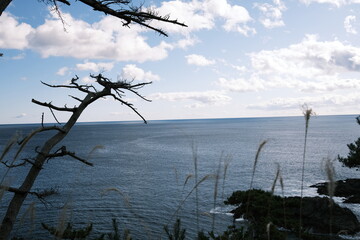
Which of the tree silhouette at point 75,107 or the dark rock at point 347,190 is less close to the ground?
the tree silhouette at point 75,107

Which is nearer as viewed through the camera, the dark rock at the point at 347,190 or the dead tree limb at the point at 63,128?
the dead tree limb at the point at 63,128

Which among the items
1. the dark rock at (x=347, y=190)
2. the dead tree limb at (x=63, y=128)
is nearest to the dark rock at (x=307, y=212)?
the dark rock at (x=347, y=190)

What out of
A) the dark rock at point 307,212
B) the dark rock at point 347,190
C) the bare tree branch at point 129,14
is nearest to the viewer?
the bare tree branch at point 129,14

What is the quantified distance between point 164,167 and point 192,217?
2907cm

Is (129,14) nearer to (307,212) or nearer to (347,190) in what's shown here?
(307,212)

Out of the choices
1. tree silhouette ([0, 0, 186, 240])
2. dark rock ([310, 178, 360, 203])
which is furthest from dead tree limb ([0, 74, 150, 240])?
dark rock ([310, 178, 360, 203])

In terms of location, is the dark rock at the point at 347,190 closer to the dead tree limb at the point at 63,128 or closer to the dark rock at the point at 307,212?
the dark rock at the point at 307,212

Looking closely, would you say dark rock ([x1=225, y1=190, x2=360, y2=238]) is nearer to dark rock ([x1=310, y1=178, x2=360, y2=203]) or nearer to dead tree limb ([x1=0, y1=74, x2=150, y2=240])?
dark rock ([x1=310, y1=178, x2=360, y2=203])

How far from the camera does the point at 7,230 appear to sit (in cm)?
394

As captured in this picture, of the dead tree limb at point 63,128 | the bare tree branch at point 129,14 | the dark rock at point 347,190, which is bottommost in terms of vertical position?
the dark rock at point 347,190

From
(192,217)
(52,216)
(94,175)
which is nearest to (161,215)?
(192,217)

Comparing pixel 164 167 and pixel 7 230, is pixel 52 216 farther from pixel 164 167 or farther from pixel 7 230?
pixel 164 167

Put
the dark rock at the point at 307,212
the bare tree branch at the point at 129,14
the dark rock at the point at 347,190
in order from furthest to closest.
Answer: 1. the dark rock at the point at 347,190
2. the dark rock at the point at 307,212
3. the bare tree branch at the point at 129,14

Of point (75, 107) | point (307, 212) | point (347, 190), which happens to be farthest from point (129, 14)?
point (347, 190)
